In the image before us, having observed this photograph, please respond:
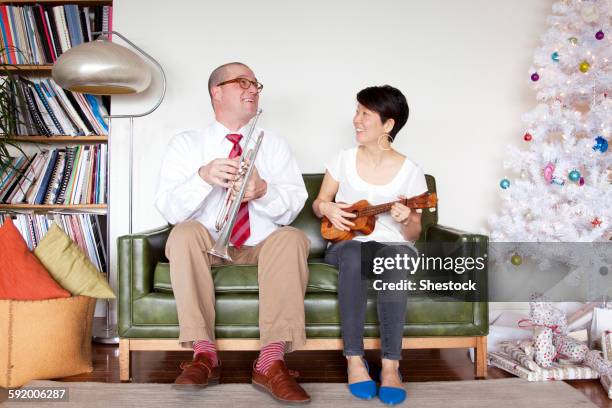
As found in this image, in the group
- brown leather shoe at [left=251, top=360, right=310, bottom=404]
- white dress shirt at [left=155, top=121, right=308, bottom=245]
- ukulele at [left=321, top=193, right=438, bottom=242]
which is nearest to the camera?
brown leather shoe at [left=251, top=360, right=310, bottom=404]

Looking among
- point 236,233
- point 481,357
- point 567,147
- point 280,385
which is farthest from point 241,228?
point 567,147

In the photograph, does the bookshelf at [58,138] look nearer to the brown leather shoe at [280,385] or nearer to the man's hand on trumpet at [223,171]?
the man's hand on trumpet at [223,171]

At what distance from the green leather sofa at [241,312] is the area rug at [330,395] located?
7.5 inches

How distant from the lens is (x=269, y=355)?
2230mm

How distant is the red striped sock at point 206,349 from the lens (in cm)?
226

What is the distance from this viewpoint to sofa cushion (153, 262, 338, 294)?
2404mm

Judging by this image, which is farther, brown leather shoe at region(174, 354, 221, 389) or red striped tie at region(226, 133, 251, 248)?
red striped tie at region(226, 133, 251, 248)

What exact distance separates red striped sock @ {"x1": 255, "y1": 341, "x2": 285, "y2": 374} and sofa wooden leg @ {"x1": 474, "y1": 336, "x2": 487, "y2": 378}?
81 centimetres

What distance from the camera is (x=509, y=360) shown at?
254 cm

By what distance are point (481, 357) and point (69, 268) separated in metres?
1.73

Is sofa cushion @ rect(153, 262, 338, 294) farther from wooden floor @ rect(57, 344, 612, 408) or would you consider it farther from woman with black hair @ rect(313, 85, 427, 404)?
wooden floor @ rect(57, 344, 612, 408)

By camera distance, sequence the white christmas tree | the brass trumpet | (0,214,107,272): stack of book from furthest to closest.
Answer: (0,214,107,272): stack of book < the white christmas tree < the brass trumpet

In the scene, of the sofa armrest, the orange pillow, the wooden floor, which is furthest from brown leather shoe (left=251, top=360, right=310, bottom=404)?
the orange pillow

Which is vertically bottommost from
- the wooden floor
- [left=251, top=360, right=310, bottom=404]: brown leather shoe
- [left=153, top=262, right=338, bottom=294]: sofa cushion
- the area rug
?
the wooden floor
